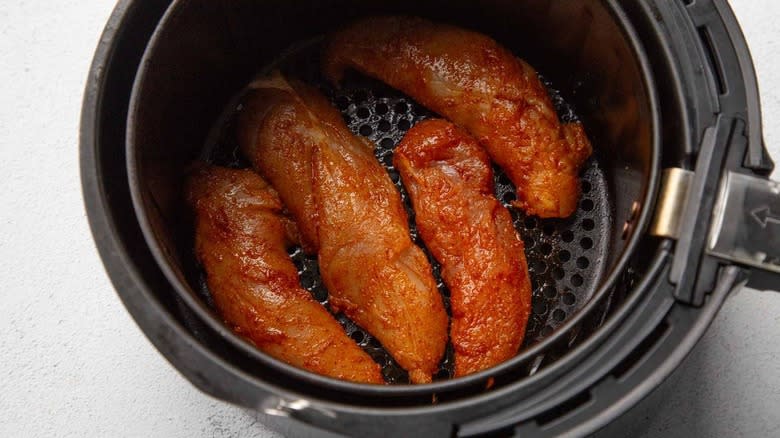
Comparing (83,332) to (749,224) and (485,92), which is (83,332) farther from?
(749,224)

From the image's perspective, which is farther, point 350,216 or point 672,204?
point 350,216

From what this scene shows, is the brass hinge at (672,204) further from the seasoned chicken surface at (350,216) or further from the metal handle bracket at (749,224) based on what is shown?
the seasoned chicken surface at (350,216)

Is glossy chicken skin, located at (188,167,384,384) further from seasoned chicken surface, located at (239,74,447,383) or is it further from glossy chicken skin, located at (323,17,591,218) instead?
glossy chicken skin, located at (323,17,591,218)

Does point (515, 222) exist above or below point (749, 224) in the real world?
below

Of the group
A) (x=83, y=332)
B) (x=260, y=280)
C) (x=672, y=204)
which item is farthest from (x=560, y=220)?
(x=83, y=332)

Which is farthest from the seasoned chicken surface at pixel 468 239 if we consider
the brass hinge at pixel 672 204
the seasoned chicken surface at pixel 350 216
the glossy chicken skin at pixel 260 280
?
the brass hinge at pixel 672 204
